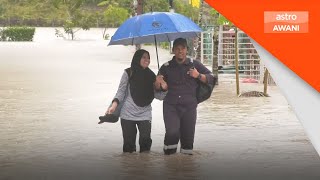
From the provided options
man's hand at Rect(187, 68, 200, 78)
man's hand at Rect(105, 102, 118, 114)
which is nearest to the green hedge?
man's hand at Rect(105, 102, 118, 114)

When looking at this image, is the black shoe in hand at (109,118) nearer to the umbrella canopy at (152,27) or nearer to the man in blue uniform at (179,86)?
the man in blue uniform at (179,86)

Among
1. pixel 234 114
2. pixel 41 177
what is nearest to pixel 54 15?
pixel 234 114

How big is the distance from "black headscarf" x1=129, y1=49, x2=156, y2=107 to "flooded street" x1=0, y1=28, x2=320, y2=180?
0.77 m

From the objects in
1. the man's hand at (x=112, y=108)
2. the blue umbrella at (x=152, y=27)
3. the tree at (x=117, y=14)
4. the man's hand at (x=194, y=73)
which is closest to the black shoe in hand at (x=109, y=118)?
the man's hand at (x=112, y=108)

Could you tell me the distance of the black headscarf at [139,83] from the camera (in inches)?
390

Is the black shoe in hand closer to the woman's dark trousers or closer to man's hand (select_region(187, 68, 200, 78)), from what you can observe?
the woman's dark trousers

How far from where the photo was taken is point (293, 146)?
1125 centimetres

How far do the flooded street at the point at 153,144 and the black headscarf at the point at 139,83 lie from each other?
77 centimetres

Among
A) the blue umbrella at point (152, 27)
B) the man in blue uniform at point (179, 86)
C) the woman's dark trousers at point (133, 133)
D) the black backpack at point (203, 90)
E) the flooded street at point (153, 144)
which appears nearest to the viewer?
the flooded street at point (153, 144)

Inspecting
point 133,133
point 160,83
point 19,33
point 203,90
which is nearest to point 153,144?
point 133,133

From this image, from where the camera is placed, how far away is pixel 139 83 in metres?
9.94

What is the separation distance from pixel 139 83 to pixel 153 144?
6.03ft

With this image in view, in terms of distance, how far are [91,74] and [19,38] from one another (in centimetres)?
5562

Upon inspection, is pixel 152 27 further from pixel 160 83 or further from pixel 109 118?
pixel 109 118
